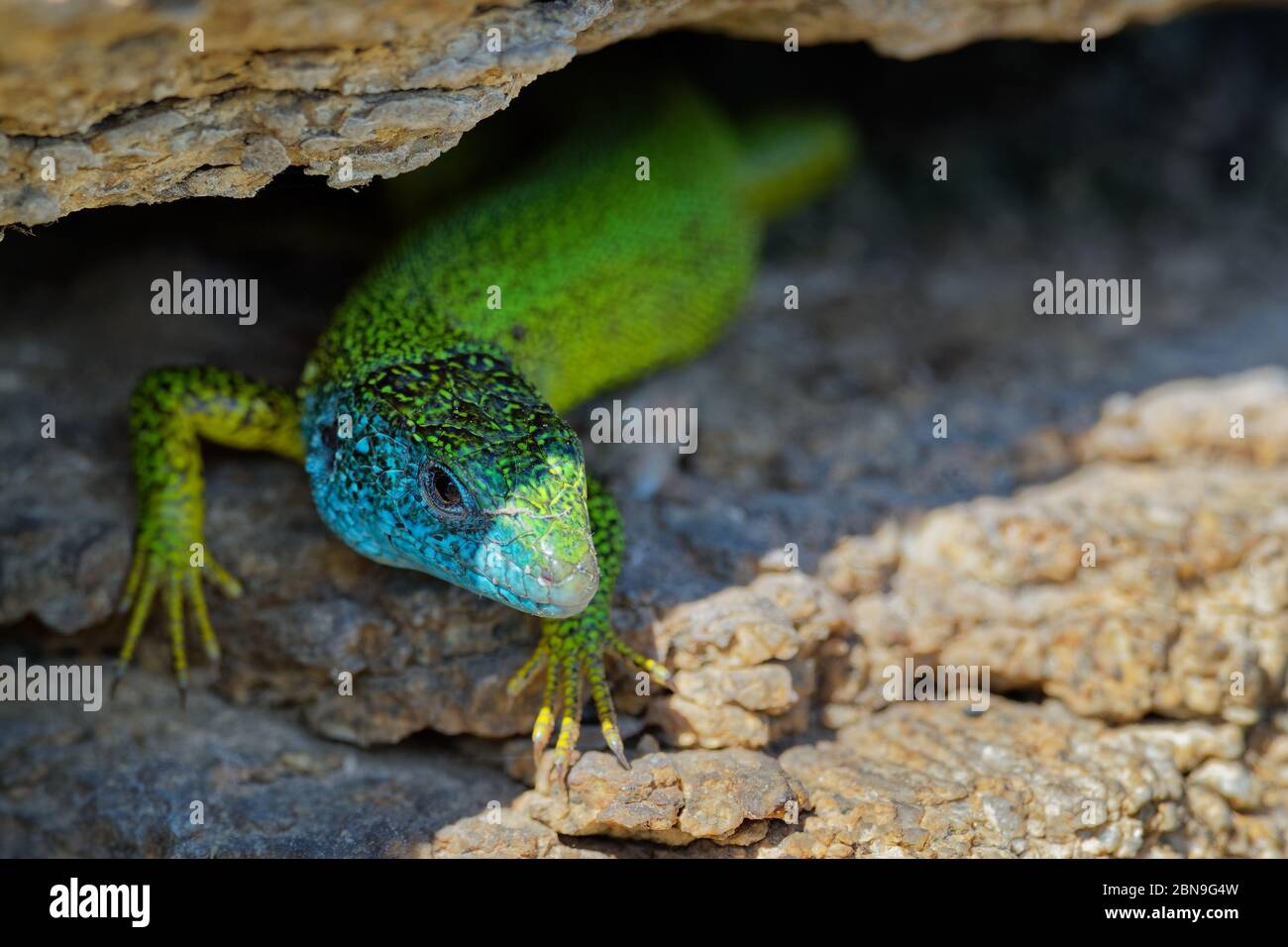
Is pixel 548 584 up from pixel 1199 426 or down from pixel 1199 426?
down

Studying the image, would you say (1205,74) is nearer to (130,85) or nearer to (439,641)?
(439,641)

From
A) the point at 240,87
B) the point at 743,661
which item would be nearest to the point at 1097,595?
the point at 743,661

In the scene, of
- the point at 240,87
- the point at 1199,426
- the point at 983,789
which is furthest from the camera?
the point at 1199,426

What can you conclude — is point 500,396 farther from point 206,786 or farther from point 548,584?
point 206,786

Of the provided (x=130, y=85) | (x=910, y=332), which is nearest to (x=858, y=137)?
(x=910, y=332)

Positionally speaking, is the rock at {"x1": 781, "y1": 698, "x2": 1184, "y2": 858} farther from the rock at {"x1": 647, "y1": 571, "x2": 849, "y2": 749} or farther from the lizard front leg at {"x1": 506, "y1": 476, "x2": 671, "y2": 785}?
the lizard front leg at {"x1": 506, "y1": 476, "x2": 671, "y2": 785}

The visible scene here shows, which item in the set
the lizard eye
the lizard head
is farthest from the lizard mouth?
the lizard eye
